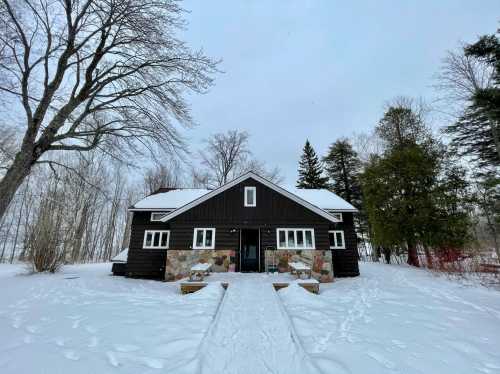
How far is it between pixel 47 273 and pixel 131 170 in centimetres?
870

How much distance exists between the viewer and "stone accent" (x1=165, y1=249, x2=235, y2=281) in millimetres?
10312

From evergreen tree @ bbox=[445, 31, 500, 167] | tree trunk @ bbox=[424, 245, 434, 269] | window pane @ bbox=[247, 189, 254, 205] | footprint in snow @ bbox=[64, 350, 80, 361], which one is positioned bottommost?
footprint in snow @ bbox=[64, 350, 80, 361]

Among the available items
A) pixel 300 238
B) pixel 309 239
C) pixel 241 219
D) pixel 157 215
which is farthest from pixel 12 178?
pixel 309 239

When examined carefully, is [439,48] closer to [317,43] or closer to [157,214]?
[317,43]

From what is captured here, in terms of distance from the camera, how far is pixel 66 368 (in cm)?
257

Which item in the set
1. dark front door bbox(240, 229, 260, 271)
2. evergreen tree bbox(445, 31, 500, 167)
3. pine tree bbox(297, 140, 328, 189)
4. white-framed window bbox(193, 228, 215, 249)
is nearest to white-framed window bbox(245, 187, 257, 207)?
dark front door bbox(240, 229, 260, 271)

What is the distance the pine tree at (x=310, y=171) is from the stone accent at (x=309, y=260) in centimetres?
1322

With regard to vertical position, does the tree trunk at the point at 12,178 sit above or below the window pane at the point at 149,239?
above

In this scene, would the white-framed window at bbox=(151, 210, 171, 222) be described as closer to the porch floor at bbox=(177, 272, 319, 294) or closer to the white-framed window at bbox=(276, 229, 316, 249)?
the porch floor at bbox=(177, 272, 319, 294)

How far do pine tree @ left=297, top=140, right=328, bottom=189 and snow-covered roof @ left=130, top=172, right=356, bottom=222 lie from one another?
7.28 meters

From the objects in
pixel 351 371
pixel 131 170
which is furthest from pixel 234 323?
pixel 131 170

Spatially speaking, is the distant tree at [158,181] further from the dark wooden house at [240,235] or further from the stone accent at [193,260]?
the stone accent at [193,260]

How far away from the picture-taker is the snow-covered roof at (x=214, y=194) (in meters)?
11.0

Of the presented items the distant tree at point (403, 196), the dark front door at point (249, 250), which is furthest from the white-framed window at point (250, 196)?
the distant tree at point (403, 196)
